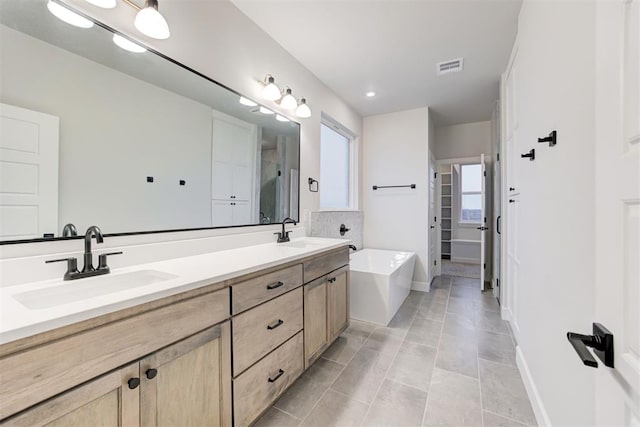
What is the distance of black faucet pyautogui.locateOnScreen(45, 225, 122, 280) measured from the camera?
1.05 meters

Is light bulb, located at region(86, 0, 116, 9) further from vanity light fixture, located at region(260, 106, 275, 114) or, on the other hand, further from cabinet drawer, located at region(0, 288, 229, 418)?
cabinet drawer, located at region(0, 288, 229, 418)

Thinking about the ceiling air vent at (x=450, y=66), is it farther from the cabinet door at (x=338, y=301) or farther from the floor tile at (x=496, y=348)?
the floor tile at (x=496, y=348)

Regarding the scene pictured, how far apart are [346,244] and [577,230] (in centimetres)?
149

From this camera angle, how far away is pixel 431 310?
3016 mm

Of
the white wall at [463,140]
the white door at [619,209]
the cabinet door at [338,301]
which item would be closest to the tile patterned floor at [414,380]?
the cabinet door at [338,301]

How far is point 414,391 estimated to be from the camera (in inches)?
66.0

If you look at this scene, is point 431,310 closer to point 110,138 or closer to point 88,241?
point 88,241

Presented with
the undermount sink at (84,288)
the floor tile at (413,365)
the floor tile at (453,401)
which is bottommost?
the floor tile at (453,401)

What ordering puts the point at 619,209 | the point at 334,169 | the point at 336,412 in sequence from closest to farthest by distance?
the point at 619,209 < the point at 336,412 < the point at 334,169

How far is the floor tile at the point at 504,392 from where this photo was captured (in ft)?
4.92

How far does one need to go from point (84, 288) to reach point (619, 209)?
170cm

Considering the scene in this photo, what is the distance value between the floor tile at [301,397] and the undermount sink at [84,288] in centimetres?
107

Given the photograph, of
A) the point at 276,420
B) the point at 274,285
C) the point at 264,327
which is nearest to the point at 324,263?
the point at 274,285

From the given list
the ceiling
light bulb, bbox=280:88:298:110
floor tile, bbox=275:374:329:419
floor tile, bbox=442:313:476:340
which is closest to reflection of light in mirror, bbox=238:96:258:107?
light bulb, bbox=280:88:298:110
